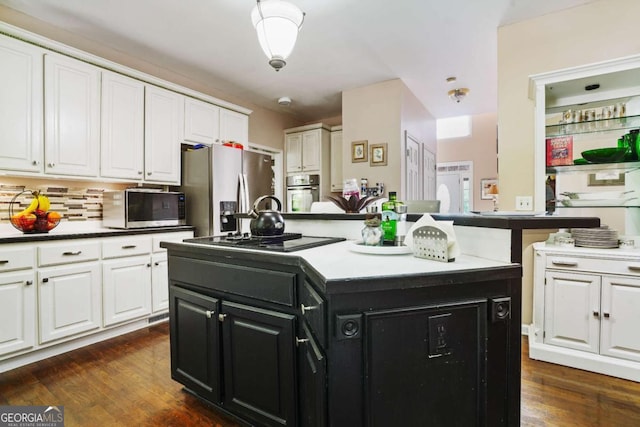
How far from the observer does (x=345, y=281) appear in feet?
2.73

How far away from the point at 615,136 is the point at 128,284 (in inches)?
159

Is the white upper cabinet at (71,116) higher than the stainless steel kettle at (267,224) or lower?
higher

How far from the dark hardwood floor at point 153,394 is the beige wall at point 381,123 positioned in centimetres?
238

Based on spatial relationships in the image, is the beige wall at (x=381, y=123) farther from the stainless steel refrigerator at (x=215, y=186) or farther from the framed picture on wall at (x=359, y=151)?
the stainless steel refrigerator at (x=215, y=186)

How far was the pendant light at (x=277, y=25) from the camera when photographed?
1992 mm

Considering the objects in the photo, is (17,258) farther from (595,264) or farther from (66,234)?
(595,264)

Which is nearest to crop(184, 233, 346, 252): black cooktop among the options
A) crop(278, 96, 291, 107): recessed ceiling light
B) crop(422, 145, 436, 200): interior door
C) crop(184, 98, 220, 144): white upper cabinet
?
crop(184, 98, 220, 144): white upper cabinet

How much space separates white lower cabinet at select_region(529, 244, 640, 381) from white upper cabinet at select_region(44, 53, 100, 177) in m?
3.71

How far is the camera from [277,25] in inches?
79.0

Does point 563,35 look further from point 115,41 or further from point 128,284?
point 128,284

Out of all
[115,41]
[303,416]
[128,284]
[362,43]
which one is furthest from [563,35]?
[128,284]

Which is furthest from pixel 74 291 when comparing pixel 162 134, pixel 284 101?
pixel 284 101

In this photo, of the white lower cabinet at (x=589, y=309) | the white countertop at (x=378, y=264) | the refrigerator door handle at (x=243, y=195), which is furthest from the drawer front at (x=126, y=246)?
the white lower cabinet at (x=589, y=309)

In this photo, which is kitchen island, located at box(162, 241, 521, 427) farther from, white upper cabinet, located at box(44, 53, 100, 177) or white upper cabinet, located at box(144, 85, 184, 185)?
white upper cabinet, located at box(144, 85, 184, 185)
